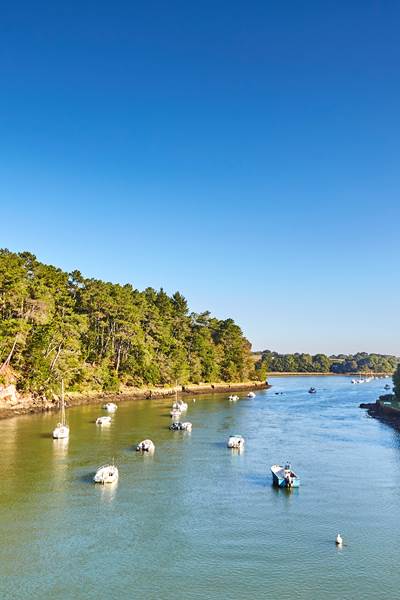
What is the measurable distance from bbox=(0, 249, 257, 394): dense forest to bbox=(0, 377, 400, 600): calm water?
1153 inches

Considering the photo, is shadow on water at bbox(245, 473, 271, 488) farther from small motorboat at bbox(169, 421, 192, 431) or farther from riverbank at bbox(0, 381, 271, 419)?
riverbank at bbox(0, 381, 271, 419)

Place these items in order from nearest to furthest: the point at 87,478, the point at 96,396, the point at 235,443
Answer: the point at 87,478 → the point at 235,443 → the point at 96,396

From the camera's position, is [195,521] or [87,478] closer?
[195,521]

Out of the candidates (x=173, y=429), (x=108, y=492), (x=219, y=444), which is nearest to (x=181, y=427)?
(x=173, y=429)

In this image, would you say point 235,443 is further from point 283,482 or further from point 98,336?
point 98,336

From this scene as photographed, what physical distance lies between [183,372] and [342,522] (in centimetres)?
11622

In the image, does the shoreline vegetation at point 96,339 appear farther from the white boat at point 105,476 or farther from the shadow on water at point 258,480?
the shadow on water at point 258,480

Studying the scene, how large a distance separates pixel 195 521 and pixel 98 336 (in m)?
101

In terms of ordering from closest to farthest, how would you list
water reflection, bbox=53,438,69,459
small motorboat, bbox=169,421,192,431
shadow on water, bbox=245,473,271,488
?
1. shadow on water, bbox=245,473,271,488
2. water reflection, bbox=53,438,69,459
3. small motorboat, bbox=169,421,192,431

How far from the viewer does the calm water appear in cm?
2744

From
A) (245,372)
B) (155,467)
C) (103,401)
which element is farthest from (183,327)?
(155,467)

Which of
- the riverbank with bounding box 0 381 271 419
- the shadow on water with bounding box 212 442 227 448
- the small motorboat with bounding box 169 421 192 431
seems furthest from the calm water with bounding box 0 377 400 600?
the riverbank with bounding box 0 381 271 419

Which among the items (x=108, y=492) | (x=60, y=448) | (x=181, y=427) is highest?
(x=181, y=427)

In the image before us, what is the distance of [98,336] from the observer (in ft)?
441
